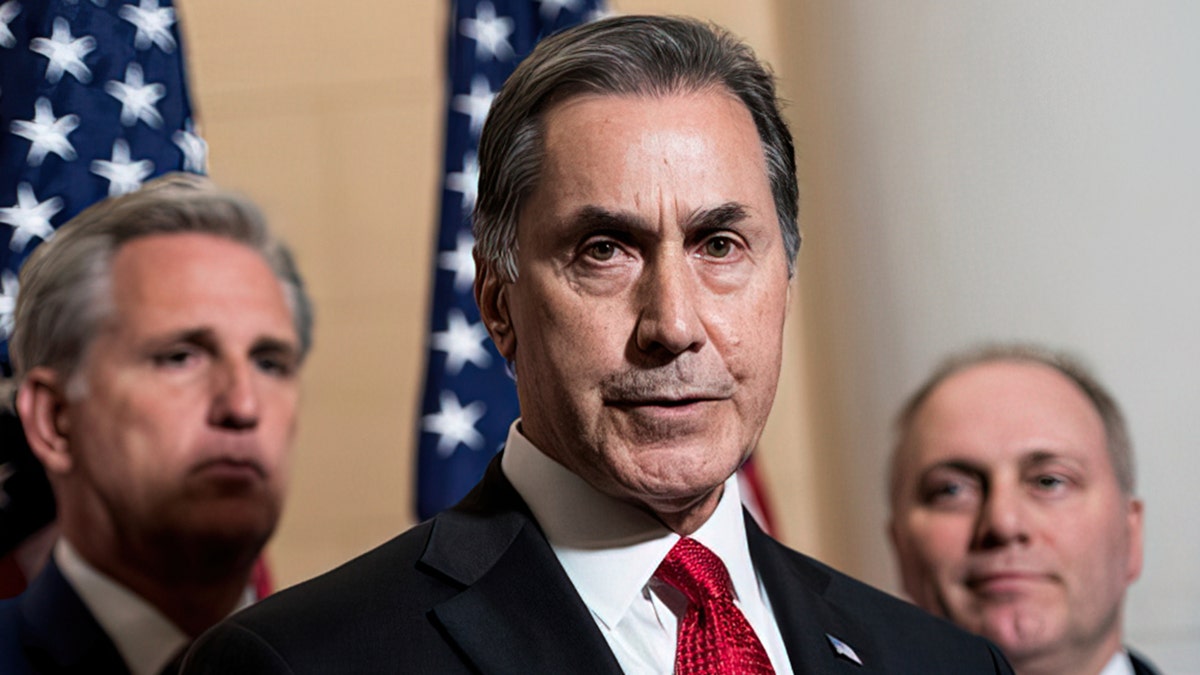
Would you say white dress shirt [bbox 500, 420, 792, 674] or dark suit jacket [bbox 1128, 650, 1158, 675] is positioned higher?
dark suit jacket [bbox 1128, 650, 1158, 675]

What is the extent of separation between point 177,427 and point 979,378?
165 centimetres

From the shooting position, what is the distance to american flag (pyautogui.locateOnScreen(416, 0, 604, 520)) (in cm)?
310

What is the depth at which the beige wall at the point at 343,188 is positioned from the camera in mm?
4473

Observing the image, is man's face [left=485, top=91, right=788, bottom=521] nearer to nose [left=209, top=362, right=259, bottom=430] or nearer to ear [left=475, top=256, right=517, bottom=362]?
ear [left=475, top=256, right=517, bottom=362]

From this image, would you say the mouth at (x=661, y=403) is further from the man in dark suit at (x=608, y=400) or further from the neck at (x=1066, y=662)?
the neck at (x=1066, y=662)

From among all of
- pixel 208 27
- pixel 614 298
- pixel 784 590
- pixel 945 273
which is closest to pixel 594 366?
pixel 614 298

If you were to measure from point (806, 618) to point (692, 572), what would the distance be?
0.70 feet

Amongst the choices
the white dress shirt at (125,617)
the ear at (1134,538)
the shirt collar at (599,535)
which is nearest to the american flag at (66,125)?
the white dress shirt at (125,617)

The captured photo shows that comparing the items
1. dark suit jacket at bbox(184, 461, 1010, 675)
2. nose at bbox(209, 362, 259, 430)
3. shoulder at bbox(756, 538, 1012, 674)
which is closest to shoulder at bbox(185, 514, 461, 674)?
dark suit jacket at bbox(184, 461, 1010, 675)

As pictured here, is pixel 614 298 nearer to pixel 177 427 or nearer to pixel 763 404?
pixel 763 404

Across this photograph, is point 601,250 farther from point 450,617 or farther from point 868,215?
point 868,215

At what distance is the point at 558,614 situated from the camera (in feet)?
5.71

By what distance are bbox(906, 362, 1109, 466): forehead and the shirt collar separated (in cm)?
132

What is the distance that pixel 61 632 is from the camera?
235cm
